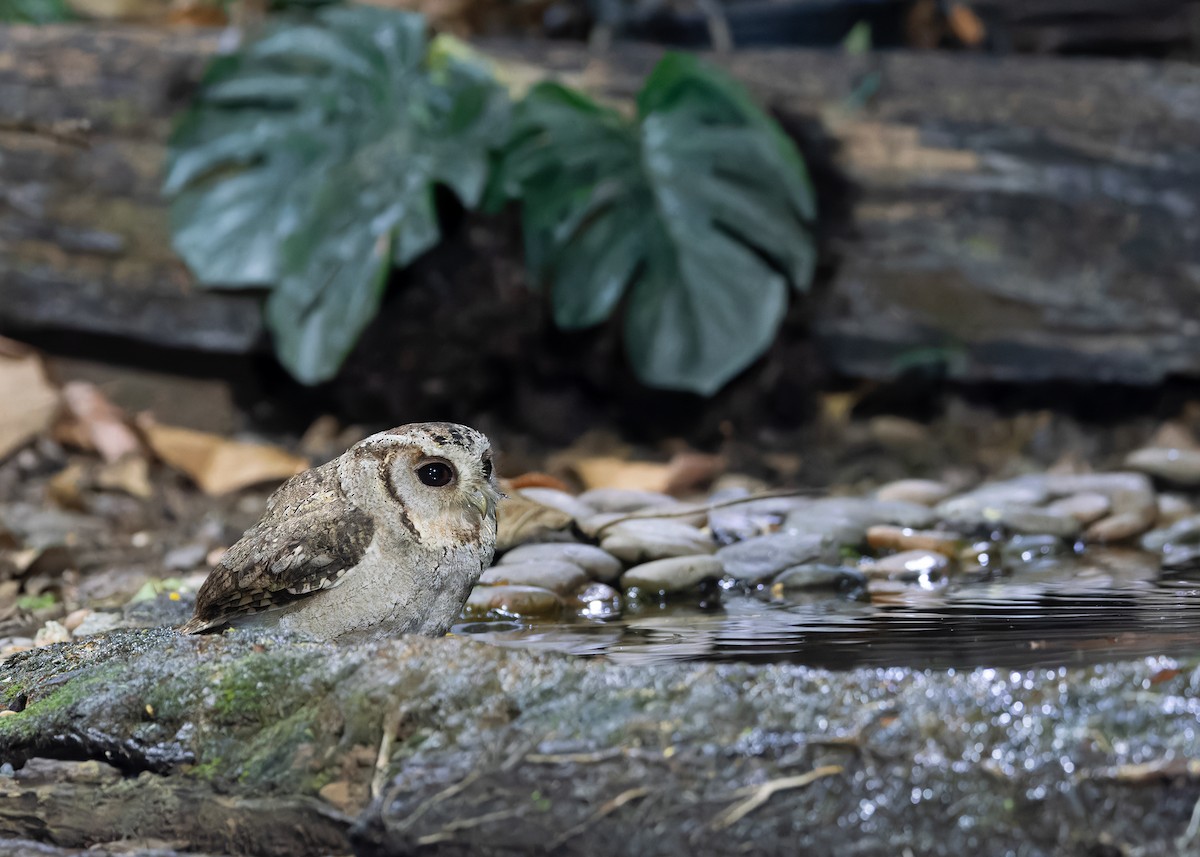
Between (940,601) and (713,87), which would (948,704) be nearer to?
(940,601)

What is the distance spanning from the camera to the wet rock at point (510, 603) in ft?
8.42

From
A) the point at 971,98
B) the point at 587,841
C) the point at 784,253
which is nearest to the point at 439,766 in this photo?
the point at 587,841

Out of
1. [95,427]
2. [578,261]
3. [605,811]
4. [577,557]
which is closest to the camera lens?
[605,811]

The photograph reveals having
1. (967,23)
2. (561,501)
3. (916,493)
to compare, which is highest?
(967,23)

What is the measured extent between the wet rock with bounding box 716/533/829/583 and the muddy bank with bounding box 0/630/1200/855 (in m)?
1.21

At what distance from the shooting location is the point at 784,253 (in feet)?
14.7

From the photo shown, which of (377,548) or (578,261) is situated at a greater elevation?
(377,548)

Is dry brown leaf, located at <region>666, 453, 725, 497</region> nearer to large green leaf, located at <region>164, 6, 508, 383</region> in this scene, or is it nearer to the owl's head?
large green leaf, located at <region>164, 6, 508, 383</region>

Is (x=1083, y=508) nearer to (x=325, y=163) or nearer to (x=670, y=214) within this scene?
(x=670, y=214)

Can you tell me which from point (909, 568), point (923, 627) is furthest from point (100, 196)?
point (923, 627)

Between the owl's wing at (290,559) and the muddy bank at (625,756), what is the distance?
18 cm

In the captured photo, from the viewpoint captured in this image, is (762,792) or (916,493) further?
(916,493)

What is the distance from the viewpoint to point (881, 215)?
4789 mm

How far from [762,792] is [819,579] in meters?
1.35
